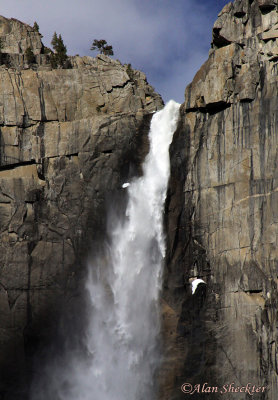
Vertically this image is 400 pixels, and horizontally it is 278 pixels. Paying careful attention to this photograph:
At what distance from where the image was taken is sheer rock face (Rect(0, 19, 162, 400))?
162 feet

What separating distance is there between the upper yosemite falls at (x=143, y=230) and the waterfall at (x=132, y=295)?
8 cm

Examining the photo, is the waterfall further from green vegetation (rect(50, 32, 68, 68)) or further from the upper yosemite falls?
green vegetation (rect(50, 32, 68, 68))

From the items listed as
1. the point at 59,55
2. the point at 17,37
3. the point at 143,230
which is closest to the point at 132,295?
the point at 143,230

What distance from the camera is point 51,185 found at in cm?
5162

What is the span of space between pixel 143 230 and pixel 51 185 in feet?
24.6

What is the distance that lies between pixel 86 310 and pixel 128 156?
445 inches

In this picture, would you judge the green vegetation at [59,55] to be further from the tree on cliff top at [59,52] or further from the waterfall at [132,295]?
the waterfall at [132,295]

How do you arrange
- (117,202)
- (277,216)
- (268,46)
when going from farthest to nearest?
(117,202) < (268,46) < (277,216)

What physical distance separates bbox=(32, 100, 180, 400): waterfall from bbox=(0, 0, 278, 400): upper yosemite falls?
0.08 metres

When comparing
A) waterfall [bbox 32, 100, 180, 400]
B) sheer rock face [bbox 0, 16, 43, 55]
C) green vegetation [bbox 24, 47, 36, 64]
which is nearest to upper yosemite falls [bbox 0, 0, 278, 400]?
waterfall [bbox 32, 100, 180, 400]

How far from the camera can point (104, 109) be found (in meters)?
54.2

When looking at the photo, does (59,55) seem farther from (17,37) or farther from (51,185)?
(51,185)

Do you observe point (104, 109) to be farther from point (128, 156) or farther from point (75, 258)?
point (75, 258)

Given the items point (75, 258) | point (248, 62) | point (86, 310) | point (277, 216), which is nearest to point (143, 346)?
point (86, 310)
